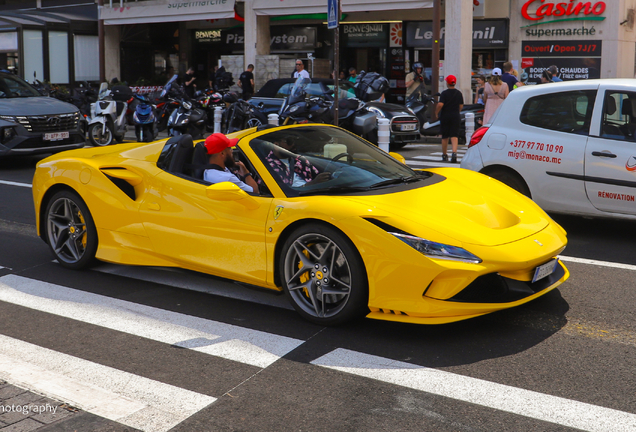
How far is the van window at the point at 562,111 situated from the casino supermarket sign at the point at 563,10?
15.6 metres

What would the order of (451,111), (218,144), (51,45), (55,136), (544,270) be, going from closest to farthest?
(544,270), (218,144), (55,136), (451,111), (51,45)

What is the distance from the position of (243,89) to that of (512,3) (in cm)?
869

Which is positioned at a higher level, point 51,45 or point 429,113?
point 51,45

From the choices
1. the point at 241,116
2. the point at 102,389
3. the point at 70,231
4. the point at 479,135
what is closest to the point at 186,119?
the point at 241,116

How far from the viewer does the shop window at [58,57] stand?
27.0 metres

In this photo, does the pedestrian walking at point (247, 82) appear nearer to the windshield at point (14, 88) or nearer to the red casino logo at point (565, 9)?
the windshield at point (14, 88)

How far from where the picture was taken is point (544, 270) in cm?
466

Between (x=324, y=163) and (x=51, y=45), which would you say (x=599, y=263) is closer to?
(x=324, y=163)

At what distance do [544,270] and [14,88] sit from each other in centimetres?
1216

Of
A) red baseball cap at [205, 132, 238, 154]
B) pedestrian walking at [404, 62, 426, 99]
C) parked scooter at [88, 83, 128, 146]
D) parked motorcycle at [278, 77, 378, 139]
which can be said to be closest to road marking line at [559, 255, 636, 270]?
red baseball cap at [205, 132, 238, 154]

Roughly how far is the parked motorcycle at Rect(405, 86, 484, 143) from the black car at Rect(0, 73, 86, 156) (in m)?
7.93

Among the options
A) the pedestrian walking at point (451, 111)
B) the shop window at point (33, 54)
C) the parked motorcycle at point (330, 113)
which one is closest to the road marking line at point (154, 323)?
the pedestrian walking at point (451, 111)

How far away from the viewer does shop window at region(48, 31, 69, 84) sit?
88.4ft

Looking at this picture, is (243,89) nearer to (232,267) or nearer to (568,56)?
(568,56)
